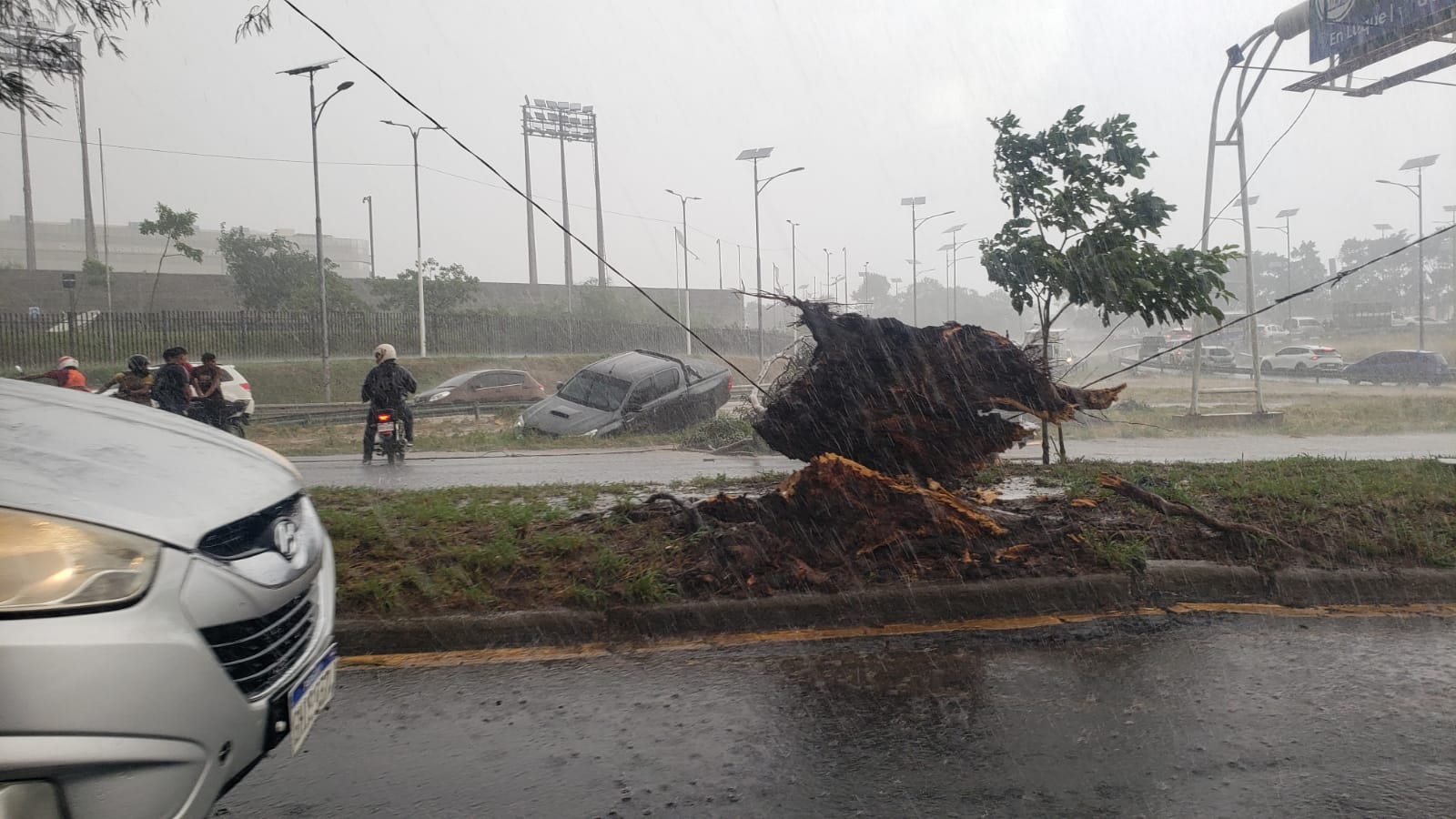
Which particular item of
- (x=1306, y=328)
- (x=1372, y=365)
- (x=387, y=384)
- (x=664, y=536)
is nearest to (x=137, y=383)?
(x=387, y=384)

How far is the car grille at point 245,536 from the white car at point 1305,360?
42.6m

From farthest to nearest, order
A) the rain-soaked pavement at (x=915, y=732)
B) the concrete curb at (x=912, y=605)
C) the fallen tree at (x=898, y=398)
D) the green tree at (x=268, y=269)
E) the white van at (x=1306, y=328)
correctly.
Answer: the white van at (x=1306, y=328) < the green tree at (x=268, y=269) < the fallen tree at (x=898, y=398) < the concrete curb at (x=912, y=605) < the rain-soaked pavement at (x=915, y=732)

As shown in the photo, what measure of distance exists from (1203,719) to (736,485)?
4.83m

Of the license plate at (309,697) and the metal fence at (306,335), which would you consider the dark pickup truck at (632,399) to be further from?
the license plate at (309,697)

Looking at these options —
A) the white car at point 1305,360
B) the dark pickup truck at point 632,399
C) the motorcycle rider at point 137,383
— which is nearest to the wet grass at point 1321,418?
the dark pickup truck at point 632,399

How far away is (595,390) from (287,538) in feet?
49.8

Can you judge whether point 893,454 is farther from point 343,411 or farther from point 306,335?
point 306,335

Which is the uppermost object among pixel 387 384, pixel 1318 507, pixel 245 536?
pixel 387 384

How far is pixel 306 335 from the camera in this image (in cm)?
3353

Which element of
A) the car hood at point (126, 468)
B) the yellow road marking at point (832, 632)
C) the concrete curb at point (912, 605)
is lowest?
the yellow road marking at point (832, 632)

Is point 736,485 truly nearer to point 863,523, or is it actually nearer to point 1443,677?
point 863,523

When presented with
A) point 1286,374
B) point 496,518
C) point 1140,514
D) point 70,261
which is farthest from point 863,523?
point 70,261

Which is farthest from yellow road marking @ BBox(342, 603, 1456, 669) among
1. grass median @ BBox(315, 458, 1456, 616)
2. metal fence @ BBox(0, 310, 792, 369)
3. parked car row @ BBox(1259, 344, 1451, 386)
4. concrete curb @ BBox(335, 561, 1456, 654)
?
parked car row @ BBox(1259, 344, 1451, 386)

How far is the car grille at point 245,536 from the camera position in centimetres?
231
